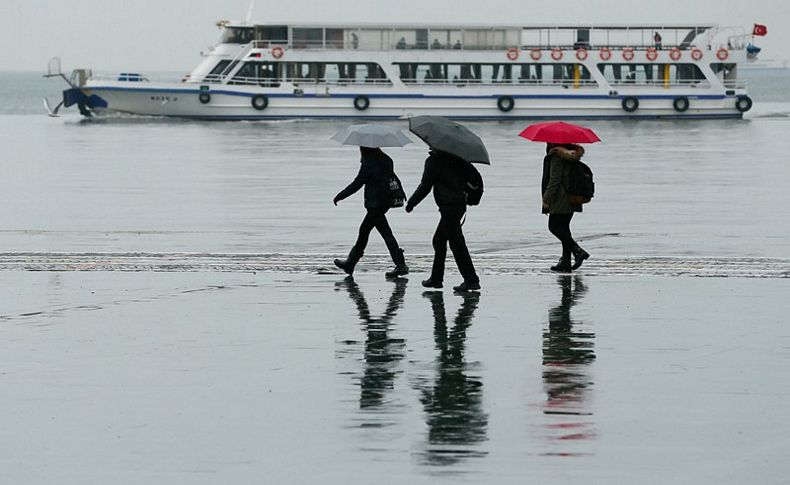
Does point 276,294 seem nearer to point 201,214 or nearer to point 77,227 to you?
point 77,227

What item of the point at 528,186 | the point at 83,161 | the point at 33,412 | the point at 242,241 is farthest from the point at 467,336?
the point at 83,161

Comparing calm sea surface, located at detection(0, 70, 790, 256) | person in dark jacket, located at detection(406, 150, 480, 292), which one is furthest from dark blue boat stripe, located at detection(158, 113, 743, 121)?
person in dark jacket, located at detection(406, 150, 480, 292)

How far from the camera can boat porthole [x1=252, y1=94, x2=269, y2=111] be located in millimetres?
65938

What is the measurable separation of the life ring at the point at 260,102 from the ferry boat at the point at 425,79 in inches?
1.6

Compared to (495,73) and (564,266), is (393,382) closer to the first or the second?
Result: (564,266)

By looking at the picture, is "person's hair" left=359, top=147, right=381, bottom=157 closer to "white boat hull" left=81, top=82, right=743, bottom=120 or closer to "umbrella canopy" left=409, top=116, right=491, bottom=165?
"umbrella canopy" left=409, top=116, right=491, bottom=165

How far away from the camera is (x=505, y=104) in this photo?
218ft

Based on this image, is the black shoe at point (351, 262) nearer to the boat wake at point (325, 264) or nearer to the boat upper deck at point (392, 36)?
the boat wake at point (325, 264)

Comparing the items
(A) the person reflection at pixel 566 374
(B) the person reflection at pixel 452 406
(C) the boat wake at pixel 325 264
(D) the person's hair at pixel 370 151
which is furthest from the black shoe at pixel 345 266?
(B) the person reflection at pixel 452 406

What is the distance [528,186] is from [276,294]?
1606 cm

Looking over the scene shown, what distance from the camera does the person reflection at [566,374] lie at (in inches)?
331

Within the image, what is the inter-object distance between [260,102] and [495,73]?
9984 millimetres

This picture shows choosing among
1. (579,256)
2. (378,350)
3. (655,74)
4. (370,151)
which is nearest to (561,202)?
(579,256)

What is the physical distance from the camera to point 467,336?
1143 cm
